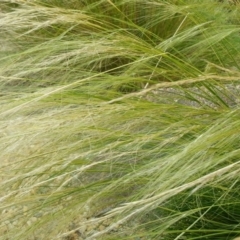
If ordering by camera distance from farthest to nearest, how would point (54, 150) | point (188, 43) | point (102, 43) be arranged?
point (188, 43)
point (102, 43)
point (54, 150)

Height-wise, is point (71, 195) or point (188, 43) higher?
point (188, 43)

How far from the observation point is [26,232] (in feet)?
4.25

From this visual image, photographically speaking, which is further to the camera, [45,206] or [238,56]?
[238,56]

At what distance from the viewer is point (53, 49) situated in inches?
57.6

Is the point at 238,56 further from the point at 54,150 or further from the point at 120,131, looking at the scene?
the point at 54,150

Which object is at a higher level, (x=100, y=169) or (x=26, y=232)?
(x=100, y=169)

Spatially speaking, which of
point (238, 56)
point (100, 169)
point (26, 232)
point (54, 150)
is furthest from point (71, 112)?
point (238, 56)

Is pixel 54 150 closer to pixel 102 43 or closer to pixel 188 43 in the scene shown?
pixel 102 43

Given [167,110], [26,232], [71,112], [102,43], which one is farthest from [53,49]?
[26,232]

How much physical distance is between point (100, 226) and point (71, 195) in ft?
0.53

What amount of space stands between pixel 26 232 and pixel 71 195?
156 mm

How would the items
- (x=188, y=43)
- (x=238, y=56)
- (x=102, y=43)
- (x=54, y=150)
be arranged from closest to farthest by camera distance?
(x=54, y=150) → (x=102, y=43) → (x=238, y=56) → (x=188, y=43)

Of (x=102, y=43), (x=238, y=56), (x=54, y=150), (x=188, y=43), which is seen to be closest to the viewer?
(x=54, y=150)

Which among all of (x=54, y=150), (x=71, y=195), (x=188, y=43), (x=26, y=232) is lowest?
(x=26, y=232)
